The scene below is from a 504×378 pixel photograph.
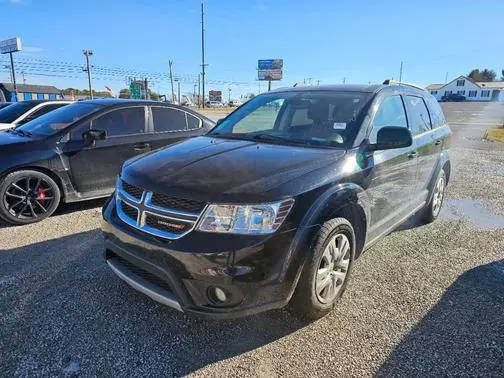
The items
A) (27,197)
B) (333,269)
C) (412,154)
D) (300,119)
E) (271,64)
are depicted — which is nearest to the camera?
(333,269)

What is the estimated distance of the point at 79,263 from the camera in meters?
3.78

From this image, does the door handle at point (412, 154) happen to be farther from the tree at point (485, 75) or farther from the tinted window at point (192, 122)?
the tree at point (485, 75)

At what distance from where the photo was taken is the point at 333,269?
9.59ft

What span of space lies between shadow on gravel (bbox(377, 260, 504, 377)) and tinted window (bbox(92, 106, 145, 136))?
4.64 metres

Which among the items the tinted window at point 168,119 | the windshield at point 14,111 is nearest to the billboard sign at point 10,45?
the windshield at point 14,111

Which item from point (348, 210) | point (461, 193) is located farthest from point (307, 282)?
point (461, 193)

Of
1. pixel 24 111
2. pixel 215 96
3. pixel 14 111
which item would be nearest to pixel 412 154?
pixel 24 111

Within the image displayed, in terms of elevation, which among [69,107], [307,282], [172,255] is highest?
[69,107]

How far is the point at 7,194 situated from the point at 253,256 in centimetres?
391

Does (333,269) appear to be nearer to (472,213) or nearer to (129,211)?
(129,211)

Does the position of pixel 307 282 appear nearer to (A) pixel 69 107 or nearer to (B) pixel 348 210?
(B) pixel 348 210

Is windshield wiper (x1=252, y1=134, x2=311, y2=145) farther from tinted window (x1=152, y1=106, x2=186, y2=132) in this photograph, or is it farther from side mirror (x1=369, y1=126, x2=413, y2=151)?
tinted window (x1=152, y1=106, x2=186, y2=132)

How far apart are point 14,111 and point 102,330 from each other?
27.9 ft

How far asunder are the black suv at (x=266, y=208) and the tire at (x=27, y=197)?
240 centimetres
